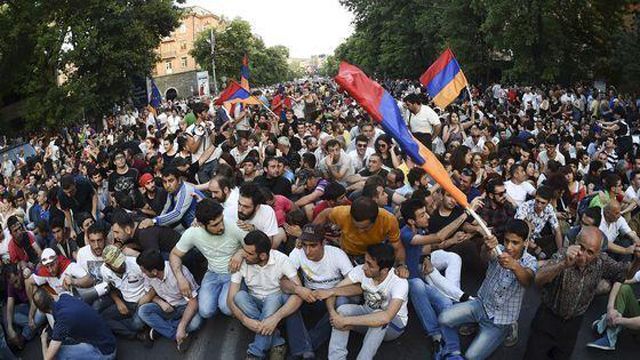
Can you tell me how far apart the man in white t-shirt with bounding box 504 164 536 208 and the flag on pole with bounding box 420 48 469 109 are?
130 inches

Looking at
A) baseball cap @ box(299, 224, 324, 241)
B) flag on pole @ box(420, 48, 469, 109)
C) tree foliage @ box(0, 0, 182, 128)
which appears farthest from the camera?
tree foliage @ box(0, 0, 182, 128)

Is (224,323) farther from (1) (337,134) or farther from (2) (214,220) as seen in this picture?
(1) (337,134)

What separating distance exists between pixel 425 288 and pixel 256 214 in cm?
196

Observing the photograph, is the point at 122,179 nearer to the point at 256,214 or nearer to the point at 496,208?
the point at 256,214

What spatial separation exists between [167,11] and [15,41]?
24.8 feet

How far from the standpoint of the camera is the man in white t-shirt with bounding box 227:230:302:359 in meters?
4.74

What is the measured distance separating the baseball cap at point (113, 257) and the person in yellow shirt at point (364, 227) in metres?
2.18

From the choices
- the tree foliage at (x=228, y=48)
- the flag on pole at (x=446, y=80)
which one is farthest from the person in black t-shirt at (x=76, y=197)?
the tree foliage at (x=228, y=48)

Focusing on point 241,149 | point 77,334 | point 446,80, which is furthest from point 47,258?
point 446,80

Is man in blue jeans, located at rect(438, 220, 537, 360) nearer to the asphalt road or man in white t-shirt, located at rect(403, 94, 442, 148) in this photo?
the asphalt road

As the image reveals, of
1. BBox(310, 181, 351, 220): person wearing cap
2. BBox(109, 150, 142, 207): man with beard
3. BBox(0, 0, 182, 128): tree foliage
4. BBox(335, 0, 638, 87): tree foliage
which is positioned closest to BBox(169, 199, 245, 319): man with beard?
BBox(310, 181, 351, 220): person wearing cap

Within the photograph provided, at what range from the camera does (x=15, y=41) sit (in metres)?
23.4

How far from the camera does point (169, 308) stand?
17.9 feet

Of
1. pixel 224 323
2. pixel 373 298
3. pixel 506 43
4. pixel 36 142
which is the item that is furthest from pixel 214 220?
pixel 506 43
